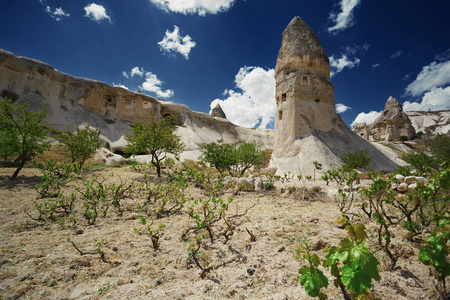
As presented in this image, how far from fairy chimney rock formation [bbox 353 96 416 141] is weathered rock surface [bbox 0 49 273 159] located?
3689cm

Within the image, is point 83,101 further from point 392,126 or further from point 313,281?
point 392,126

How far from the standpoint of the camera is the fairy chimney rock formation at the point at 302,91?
823 inches

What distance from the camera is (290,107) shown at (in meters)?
21.3

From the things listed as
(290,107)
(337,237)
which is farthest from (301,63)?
(337,237)

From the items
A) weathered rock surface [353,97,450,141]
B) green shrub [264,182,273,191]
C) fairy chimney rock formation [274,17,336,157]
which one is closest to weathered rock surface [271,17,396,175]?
fairy chimney rock formation [274,17,336,157]

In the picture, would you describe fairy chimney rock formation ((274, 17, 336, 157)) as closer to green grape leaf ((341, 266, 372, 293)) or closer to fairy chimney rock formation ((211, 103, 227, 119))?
green grape leaf ((341, 266, 372, 293))

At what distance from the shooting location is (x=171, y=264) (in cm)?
297

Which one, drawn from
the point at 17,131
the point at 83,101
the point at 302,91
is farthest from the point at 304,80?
the point at 83,101

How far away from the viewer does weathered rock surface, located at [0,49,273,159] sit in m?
22.0

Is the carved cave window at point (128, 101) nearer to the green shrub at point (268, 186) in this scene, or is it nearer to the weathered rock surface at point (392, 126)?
the green shrub at point (268, 186)

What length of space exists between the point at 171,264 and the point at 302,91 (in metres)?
22.7

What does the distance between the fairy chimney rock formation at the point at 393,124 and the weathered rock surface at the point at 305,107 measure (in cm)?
2302

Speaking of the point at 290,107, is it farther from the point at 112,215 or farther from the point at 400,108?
the point at 400,108

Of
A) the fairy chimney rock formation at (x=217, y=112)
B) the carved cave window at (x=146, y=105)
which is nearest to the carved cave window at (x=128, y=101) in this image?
the carved cave window at (x=146, y=105)
